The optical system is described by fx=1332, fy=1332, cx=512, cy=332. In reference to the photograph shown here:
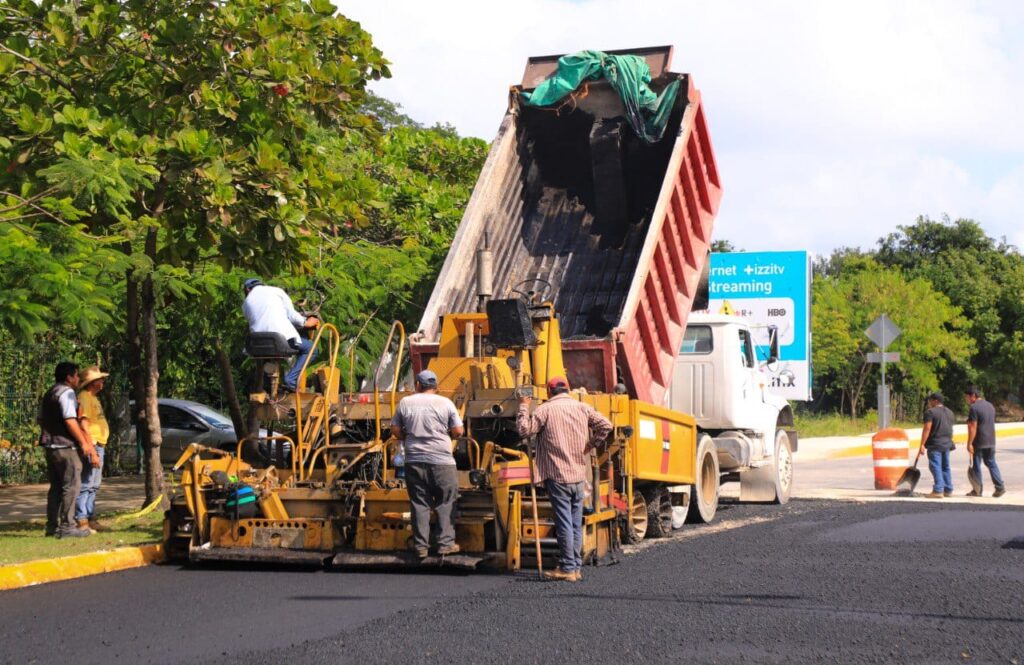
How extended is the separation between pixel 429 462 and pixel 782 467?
7.50m

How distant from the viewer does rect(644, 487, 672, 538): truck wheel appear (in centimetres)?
1180

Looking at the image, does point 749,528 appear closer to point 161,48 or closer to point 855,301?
point 161,48

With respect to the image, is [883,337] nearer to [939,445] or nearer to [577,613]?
[939,445]

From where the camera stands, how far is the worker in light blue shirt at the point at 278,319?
1017 centimetres

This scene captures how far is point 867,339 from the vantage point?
43.0 m

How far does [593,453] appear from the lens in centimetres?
999

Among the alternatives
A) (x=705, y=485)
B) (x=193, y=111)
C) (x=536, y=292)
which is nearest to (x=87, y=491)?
(x=193, y=111)

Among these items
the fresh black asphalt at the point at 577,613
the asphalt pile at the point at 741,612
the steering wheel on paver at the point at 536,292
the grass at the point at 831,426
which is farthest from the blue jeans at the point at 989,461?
the grass at the point at 831,426

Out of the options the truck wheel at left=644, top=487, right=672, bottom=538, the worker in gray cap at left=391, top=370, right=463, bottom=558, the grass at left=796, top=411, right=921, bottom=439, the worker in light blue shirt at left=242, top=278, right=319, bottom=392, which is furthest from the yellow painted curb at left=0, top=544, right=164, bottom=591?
the grass at left=796, top=411, right=921, bottom=439

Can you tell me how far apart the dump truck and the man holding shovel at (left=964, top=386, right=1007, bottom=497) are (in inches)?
159

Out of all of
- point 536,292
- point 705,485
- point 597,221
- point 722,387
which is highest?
point 597,221

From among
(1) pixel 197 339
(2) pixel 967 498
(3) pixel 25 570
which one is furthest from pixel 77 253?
(2) pixel 967 498

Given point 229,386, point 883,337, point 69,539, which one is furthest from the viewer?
point 883,337

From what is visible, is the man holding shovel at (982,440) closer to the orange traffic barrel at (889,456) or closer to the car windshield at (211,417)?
the orange traffic barrel at (889,456)
